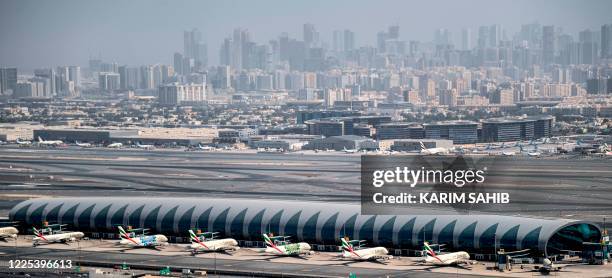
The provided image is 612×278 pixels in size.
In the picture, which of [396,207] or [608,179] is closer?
[396,207]

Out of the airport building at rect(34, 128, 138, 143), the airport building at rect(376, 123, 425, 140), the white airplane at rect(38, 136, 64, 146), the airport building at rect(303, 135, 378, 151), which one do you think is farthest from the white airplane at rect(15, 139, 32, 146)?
the airport building at rect(376, 123, 425, 140)

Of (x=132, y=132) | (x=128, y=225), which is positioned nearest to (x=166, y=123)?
(x=132, y=132)

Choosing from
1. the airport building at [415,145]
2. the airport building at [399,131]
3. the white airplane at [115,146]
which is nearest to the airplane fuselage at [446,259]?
the airport building at [415,145]

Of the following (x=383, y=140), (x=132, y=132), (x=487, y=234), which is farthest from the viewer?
(x=132, y=132)

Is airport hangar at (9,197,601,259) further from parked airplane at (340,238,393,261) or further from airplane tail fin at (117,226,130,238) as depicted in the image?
airplane tail fin at (117,226,130,238)

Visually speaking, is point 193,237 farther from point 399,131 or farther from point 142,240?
point 399,131

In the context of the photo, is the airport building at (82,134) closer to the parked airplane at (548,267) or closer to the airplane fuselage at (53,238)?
the airplane fuselage at (53,238)

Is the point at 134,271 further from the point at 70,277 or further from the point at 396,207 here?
the point at 396,207
